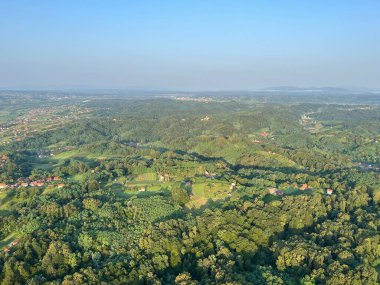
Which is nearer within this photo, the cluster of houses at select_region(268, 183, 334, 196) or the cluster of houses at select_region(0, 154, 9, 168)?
the cluster of houses at select_region(268, 183, 334, 196)

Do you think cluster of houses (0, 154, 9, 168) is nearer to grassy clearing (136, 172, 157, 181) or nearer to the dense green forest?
the dense green forest

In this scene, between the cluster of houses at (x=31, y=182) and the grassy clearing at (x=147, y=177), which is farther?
A: the grassy clearing at (x=147, y=177)

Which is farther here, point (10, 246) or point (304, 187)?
point (304, 187)

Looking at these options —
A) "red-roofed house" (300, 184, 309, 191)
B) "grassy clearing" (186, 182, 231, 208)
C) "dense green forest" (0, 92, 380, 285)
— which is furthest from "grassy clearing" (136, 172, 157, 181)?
"red-roofed house" (300, 184, 309, 191)

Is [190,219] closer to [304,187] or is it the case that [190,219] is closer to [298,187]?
[298,187]

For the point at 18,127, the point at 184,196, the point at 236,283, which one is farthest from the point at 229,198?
the point at 18,127

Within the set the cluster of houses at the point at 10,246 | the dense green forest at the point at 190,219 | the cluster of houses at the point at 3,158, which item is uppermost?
the cluster of houses at the point at 3,158

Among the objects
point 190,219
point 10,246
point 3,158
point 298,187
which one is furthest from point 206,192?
point 3,158

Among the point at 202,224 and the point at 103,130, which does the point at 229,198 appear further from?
the point at 103,130

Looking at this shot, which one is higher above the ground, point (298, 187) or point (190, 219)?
point (298, 187)

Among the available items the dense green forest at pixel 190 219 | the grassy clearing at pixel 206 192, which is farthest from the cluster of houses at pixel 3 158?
the grassy clearing at pixel 206 192

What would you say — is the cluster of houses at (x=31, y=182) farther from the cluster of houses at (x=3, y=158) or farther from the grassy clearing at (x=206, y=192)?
the grassy clearing at (x=206, y=192)
